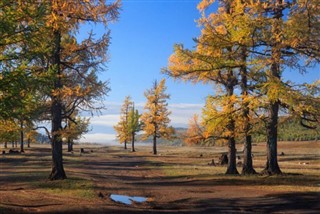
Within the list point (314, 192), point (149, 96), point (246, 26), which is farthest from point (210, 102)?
point (149, 96)

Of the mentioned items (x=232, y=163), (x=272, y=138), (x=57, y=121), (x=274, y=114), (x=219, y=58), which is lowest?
(x=232, y=163)

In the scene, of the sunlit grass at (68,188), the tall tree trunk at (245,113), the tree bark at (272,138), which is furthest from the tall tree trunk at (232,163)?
the sunlit grass at (68,188)

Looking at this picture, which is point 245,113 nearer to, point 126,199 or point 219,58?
point 219,58

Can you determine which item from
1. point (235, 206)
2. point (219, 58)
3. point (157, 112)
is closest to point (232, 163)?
point (219, 58)

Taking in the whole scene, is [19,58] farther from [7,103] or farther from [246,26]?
[246,26]

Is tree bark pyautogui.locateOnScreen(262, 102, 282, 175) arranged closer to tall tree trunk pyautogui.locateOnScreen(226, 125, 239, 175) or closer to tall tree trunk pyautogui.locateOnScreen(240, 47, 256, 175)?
tall tree trunk pyautogui.locateOnScreen(240, 47, 256, 175)

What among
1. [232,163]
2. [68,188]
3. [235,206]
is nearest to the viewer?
[235,206]

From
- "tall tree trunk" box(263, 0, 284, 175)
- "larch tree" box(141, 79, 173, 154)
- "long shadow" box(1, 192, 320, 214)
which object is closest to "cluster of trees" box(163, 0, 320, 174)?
"tall tree trunk" box(263, 0, 284, 175)

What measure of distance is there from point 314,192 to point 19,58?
37.4 feet

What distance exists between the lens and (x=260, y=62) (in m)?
16.7

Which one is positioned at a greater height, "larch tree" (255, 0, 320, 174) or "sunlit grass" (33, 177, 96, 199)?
"larch tree" (255, 0, 320, 174)

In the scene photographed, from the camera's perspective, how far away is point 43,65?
18.1 metres

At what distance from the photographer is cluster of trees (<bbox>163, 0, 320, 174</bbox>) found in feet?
50.2

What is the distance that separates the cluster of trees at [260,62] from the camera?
15289mm
